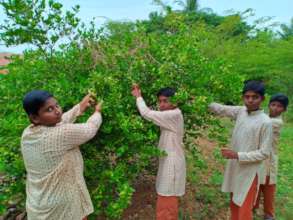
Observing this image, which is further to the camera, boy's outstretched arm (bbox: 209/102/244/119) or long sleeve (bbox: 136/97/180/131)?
boy's outstretched arm (bbox: 209/102/244/119)

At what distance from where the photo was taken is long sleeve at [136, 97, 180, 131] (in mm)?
3430

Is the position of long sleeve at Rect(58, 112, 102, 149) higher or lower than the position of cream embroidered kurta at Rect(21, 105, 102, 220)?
higher

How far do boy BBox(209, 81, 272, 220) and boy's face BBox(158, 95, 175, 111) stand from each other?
679 millimetres

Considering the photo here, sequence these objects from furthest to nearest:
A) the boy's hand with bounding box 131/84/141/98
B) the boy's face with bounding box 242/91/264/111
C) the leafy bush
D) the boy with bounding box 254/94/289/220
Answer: the boy with bounding box 254/94/289/220 < the boy's face with bounding box 242/91/264/111 < the boy's hand with bounding box 131/84/141/98 < the leafy bush

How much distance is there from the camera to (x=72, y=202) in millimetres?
2957

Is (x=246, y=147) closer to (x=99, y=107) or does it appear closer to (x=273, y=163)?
(x=273, y=163)

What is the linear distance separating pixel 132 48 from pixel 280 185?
363 centimetres

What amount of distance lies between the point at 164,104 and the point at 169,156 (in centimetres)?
53

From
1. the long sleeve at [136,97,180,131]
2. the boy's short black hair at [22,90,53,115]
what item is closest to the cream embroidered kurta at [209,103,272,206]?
the long sleeve at [136,97,180,131]

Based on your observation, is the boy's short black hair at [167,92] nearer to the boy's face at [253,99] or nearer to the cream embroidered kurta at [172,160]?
the cream embroidered kurta at [172,160]

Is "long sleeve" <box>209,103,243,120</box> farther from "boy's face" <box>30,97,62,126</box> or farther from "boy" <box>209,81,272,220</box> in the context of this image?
A: "boy's face" <box>30,97,62,126</box>

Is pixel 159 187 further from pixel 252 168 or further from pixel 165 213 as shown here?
pixel 252 168

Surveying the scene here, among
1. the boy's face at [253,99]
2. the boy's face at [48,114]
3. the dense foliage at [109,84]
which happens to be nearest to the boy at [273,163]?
the dense foliage at [109,84]

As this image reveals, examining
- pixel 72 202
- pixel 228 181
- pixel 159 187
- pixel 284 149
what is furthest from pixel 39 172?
pixel 284 149
